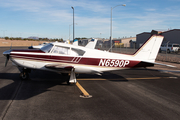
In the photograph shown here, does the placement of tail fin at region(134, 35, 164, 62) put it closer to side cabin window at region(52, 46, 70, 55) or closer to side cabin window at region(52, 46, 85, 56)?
side cabin window at region(52, 46, 85, 56)

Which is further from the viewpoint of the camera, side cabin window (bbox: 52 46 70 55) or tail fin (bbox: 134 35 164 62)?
tail fin (bbox: 134 35 164 62)

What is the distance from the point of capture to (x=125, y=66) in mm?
8922

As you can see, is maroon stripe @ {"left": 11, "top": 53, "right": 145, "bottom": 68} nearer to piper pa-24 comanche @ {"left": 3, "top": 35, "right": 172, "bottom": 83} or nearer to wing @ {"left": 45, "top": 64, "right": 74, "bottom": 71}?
piper pa-24 comanche @ {"left": 3, "top": 35, "right": 172, "bottom": 83}

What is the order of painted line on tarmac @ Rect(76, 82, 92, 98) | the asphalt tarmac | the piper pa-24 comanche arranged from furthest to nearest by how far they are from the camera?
the piper pa-24 comanche → painted line on tarmac @ Rect(76, 82, 92, 98) → the asphalt tarmac

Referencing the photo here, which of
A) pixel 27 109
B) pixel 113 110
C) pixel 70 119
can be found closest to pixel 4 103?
pixel 27 109

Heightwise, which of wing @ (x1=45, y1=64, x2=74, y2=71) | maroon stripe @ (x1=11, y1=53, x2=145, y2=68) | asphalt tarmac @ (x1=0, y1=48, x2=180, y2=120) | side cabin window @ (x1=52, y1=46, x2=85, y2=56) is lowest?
asphalt tarmac @ (x1=0, y1=48, x2=180, y2=120)

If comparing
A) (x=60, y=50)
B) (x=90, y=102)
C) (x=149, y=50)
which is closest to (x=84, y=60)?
(x=60, y=50)

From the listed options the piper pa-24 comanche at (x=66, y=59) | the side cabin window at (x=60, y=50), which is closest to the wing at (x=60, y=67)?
the piper pa-24 comanche at (x=66, y=59)

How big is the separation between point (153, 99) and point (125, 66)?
3112 millimetres

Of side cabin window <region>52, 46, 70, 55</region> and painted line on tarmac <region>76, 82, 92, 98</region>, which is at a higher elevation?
side cabin window <region>52, 46, 70, 55</region>

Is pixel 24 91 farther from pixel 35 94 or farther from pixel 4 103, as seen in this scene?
pixel 4 103

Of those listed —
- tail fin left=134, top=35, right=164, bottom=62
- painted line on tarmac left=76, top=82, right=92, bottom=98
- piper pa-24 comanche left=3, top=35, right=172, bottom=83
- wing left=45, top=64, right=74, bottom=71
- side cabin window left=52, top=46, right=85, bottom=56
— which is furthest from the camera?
tail fin left=134, top=35, right=164, bottom=62

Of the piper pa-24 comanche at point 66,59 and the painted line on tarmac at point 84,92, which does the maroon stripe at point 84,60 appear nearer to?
the piper pa-24 comanche at point 66,59

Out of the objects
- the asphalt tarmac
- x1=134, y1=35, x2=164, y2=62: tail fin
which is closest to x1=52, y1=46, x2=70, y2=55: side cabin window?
the asphalt tarmac
